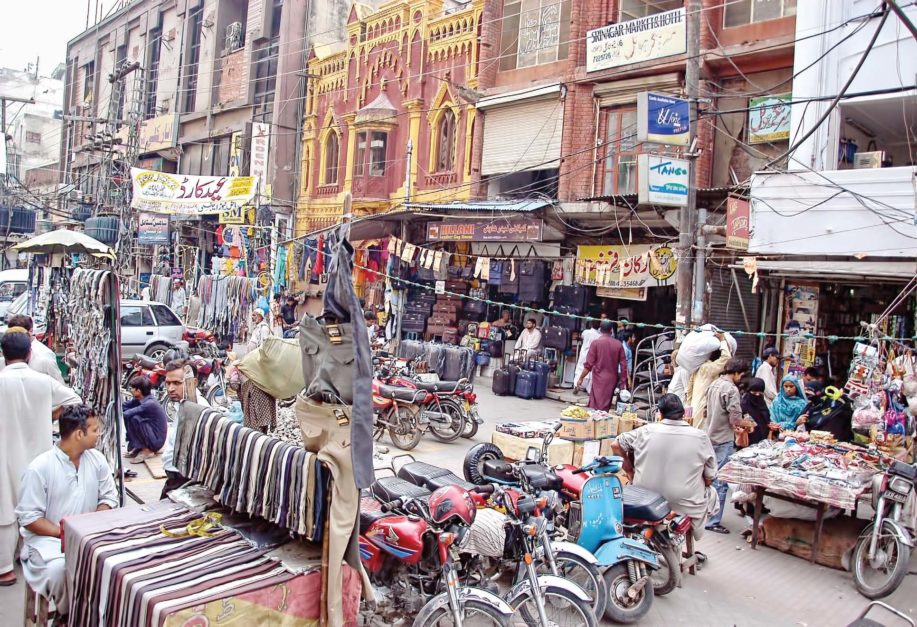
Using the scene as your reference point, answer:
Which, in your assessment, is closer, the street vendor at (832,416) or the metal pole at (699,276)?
the street vendor at (832,416)

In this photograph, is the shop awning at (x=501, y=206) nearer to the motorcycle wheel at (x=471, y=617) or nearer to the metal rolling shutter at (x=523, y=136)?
the metal rolling shutter at (x=523, y=136)

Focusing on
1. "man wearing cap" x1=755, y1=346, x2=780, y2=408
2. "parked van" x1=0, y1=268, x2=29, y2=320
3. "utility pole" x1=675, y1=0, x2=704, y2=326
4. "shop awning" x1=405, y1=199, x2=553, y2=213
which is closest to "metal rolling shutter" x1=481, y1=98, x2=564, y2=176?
"shop awning" x1=405, y1=199, x2=553, y2=213

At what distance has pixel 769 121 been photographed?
13805 mm

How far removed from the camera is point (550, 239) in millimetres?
16328

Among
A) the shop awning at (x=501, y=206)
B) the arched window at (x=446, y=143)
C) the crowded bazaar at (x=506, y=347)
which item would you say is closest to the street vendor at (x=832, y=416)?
the crowded bazaar at (x=506, y=347)

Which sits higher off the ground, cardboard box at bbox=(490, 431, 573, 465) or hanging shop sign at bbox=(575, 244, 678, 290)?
hanging shop sign at bbox=(575, 244, 678, 290)

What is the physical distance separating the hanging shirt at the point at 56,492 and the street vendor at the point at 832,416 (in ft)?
25.0

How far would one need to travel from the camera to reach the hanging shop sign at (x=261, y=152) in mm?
25391

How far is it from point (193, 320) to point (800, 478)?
20318 millimetres

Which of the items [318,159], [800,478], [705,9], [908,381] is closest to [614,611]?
[800,478]

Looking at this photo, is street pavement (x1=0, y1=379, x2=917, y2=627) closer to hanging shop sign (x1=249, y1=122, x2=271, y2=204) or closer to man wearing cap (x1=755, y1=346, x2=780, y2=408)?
man wearing cap (x1=755, y1=346, x2=780, y2=408)

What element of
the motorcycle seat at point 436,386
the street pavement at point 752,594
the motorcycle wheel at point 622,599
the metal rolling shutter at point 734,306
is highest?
the metal rolling shutter at point 734,306

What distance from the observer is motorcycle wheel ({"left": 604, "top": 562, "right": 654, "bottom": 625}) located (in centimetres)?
541

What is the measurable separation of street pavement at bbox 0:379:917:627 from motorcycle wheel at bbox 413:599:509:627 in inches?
68.9
